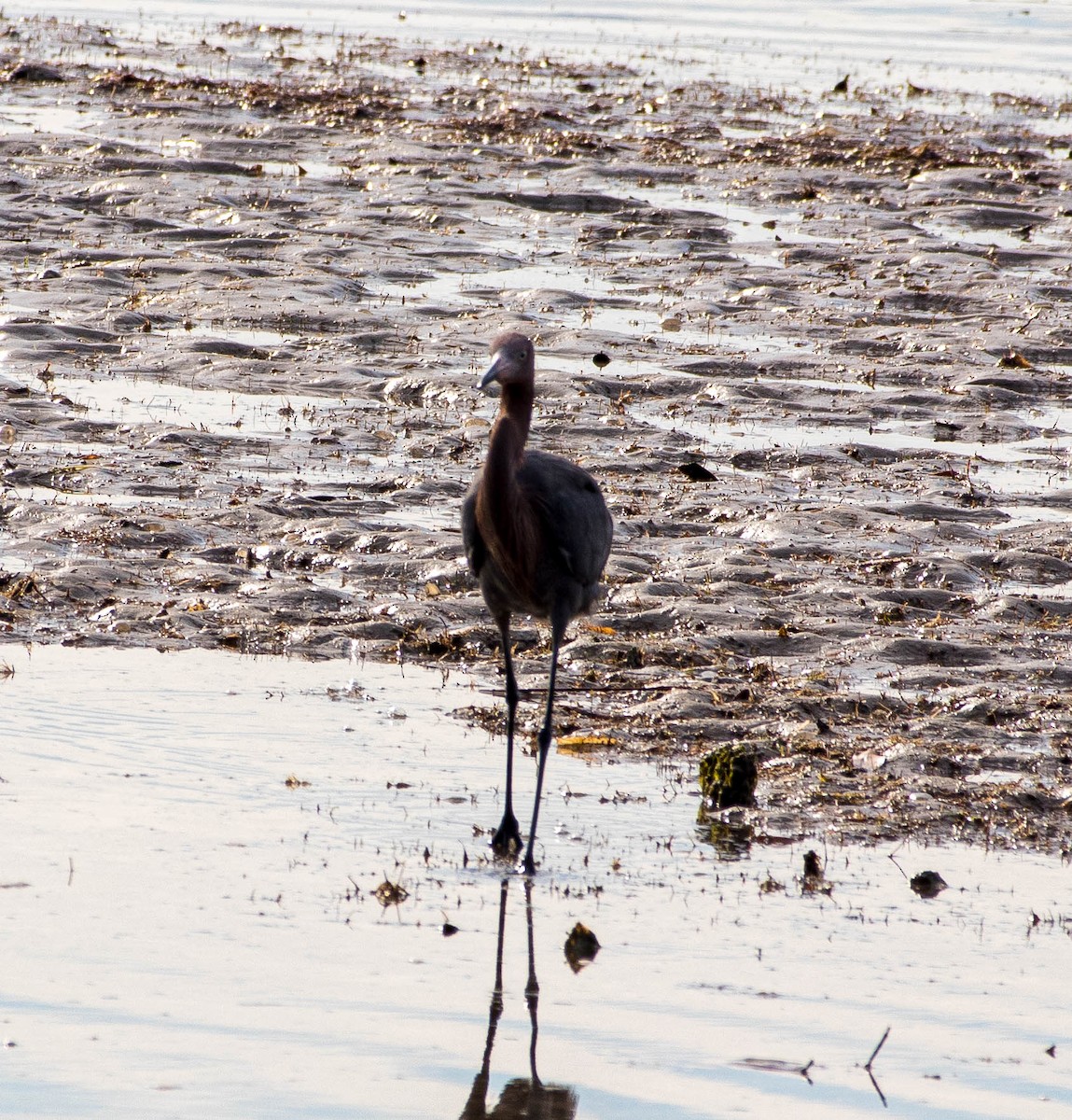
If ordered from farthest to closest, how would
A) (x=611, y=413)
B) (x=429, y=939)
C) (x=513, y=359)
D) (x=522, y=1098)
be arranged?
(x=611, y=413), (x=513, y=359), (x=429, y=939), (x=522, y=1098)

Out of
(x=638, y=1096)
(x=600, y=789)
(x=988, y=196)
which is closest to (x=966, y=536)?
(x=600, y=789)

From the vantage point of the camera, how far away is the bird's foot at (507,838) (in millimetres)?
6207

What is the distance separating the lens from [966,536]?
986cm

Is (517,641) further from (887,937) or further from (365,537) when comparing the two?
(887,937)

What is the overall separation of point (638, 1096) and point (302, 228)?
41.9 feet

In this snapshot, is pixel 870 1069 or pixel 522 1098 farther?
pixel 870 1069

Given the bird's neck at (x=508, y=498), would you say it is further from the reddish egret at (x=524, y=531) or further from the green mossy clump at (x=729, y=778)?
the green mossy clump at (x=729, y=778)

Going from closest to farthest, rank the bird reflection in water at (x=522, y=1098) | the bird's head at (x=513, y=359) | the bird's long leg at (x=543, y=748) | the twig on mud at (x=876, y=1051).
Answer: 1. the bird reflection in water at (x=522, y=1098)
2. the twig on mud at (x=876, y=1051)
3. the bird's long leg at (x=543, y=748)
4. the bird's head at (x=513, y=359)

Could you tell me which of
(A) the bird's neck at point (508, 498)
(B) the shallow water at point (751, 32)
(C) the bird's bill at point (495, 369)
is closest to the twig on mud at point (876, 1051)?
(A) the bird's neck at point (508, 498)

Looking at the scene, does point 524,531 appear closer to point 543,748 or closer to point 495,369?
point 495,369

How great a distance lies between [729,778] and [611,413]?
5526 millimetres

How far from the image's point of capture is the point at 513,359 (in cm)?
638

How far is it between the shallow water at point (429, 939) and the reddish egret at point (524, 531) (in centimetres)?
44

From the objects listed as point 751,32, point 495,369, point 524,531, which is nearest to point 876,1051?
point 524,531
